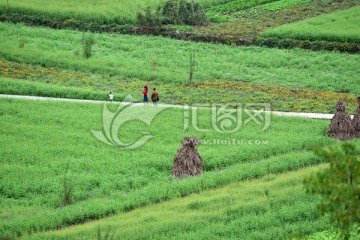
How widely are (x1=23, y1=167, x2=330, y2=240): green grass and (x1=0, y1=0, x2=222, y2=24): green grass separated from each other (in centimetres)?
3381

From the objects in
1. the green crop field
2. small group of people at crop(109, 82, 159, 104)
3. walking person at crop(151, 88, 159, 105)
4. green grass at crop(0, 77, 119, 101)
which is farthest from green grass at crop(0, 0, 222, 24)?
walking person at crop(151, 88, 159, 105)

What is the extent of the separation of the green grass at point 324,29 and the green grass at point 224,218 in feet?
96.9

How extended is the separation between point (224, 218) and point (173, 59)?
2681 centimetres

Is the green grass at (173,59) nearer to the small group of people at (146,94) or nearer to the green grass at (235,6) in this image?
the small group of people at (146,94)

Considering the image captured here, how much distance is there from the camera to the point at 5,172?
76.3ft

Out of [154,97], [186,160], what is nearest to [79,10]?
[154,97]

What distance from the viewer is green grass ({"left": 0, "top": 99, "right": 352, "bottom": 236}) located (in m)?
20.9

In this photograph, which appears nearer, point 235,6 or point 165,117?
point 165,117

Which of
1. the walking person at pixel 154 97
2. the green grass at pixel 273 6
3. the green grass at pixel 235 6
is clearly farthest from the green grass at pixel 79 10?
the walking person at pixel 154 97

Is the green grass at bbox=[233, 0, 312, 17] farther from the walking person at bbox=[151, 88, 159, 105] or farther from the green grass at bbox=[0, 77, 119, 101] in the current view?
the walking person at bbox=[151, 88, 159, 105]

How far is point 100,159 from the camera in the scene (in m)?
25.2

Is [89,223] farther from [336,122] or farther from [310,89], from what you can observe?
[310,89]

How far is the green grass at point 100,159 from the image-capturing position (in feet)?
68.4

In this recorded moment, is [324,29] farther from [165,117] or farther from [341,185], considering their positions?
[341,185]
